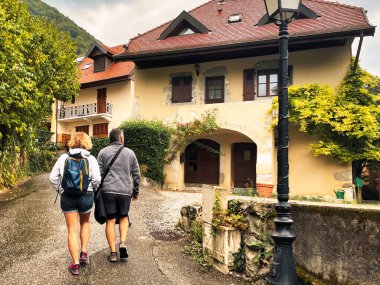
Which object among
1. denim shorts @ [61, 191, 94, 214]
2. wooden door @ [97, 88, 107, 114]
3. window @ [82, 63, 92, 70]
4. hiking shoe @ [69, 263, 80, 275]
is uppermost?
window @ [82, 63, 92, 70]

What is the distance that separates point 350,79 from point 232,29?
548cm

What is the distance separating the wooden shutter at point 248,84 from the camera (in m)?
13.5

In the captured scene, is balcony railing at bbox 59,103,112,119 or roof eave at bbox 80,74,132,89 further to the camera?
balcony railing at bbox 59,103,112,119

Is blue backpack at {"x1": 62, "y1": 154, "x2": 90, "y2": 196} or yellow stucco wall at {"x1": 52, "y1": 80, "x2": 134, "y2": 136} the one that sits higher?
yellow stucco wall at {"x1": 52, "y1": 80, "x2": 134, "y2": 136}

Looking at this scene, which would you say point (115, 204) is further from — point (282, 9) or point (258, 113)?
point (258, 113)

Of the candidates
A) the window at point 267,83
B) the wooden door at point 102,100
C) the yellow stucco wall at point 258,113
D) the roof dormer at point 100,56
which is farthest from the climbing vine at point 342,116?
the roof dormer at point 100,56

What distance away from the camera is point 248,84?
44.5 ft

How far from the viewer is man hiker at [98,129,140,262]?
13.7ft

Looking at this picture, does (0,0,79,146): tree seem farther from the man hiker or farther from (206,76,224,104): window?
(206,76,224,104): window

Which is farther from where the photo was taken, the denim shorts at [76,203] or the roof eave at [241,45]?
the roof eave at [241,45]

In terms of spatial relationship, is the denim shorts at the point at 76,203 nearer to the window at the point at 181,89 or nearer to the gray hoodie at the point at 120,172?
the gray hoodie at the point at 120,172

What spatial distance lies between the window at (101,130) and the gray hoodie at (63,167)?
19.0 m

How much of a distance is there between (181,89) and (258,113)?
169 inches

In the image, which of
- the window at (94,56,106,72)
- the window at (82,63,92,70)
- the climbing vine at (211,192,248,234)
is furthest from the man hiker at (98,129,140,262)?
the window at (82,63,92,70)
